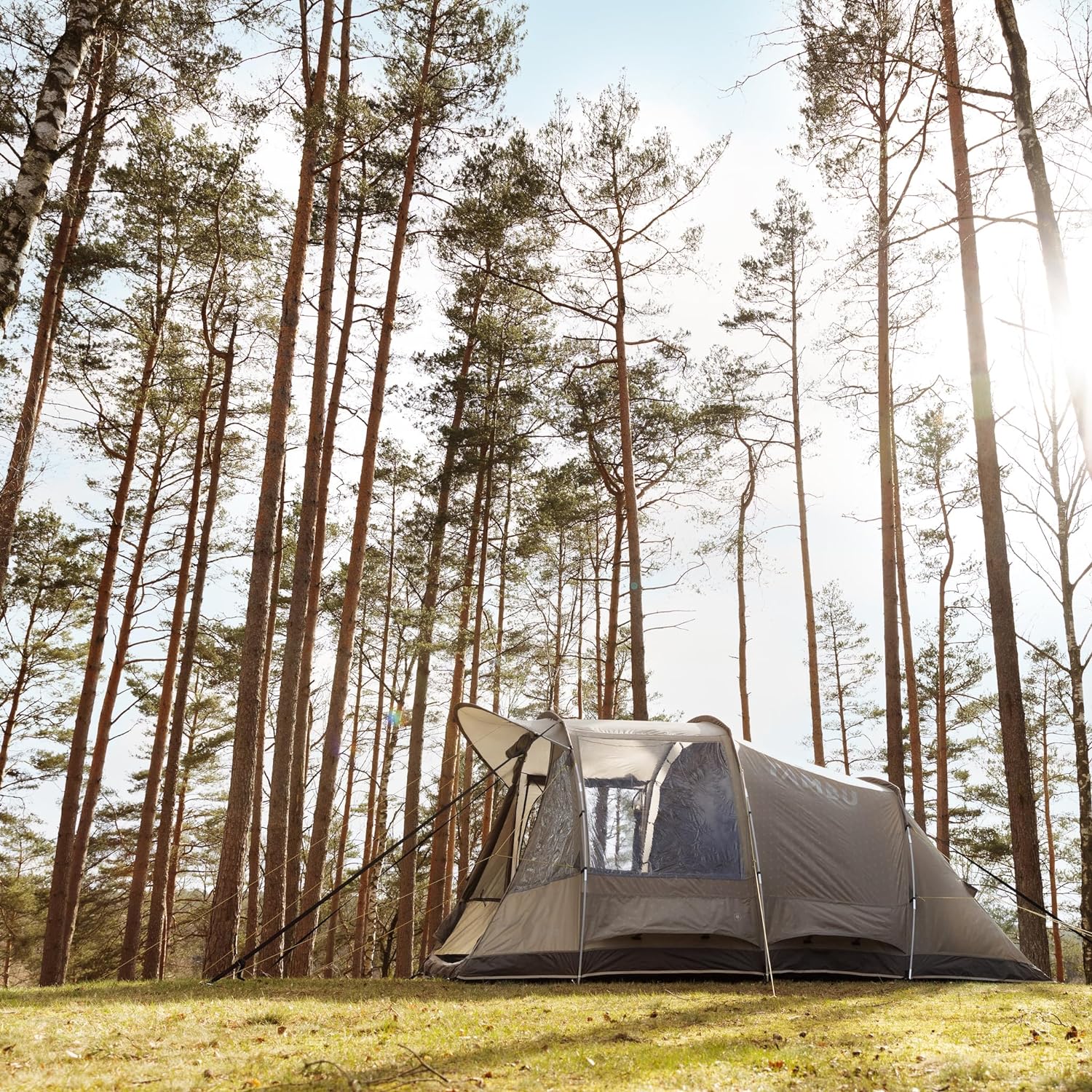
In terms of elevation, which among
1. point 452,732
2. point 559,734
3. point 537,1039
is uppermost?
point 452,732

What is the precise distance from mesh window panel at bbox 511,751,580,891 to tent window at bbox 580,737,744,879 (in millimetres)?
136

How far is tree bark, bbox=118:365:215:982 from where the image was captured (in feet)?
39.8

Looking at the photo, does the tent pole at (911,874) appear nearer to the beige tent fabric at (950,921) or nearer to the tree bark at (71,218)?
the beige tent fabric at (950,921)

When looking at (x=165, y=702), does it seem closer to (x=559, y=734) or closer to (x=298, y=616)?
(x=298, y=616)

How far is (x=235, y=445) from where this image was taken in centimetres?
1455

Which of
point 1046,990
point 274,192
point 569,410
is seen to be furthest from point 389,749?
point 1046,990

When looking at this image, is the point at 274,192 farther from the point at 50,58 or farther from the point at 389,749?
the point at 389,749

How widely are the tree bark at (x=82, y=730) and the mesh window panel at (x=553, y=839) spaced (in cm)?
709

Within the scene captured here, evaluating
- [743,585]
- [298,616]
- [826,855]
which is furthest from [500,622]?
[826,855]

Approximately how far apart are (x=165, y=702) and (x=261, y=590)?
20.1 ft

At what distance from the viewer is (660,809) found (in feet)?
22.8

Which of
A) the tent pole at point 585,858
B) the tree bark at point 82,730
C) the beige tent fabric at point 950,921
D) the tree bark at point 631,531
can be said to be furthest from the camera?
the tree bark at point 631,531

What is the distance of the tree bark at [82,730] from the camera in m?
10.6

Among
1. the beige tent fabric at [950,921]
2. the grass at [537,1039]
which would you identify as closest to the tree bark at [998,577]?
the beige tent fabric at [950,921]
